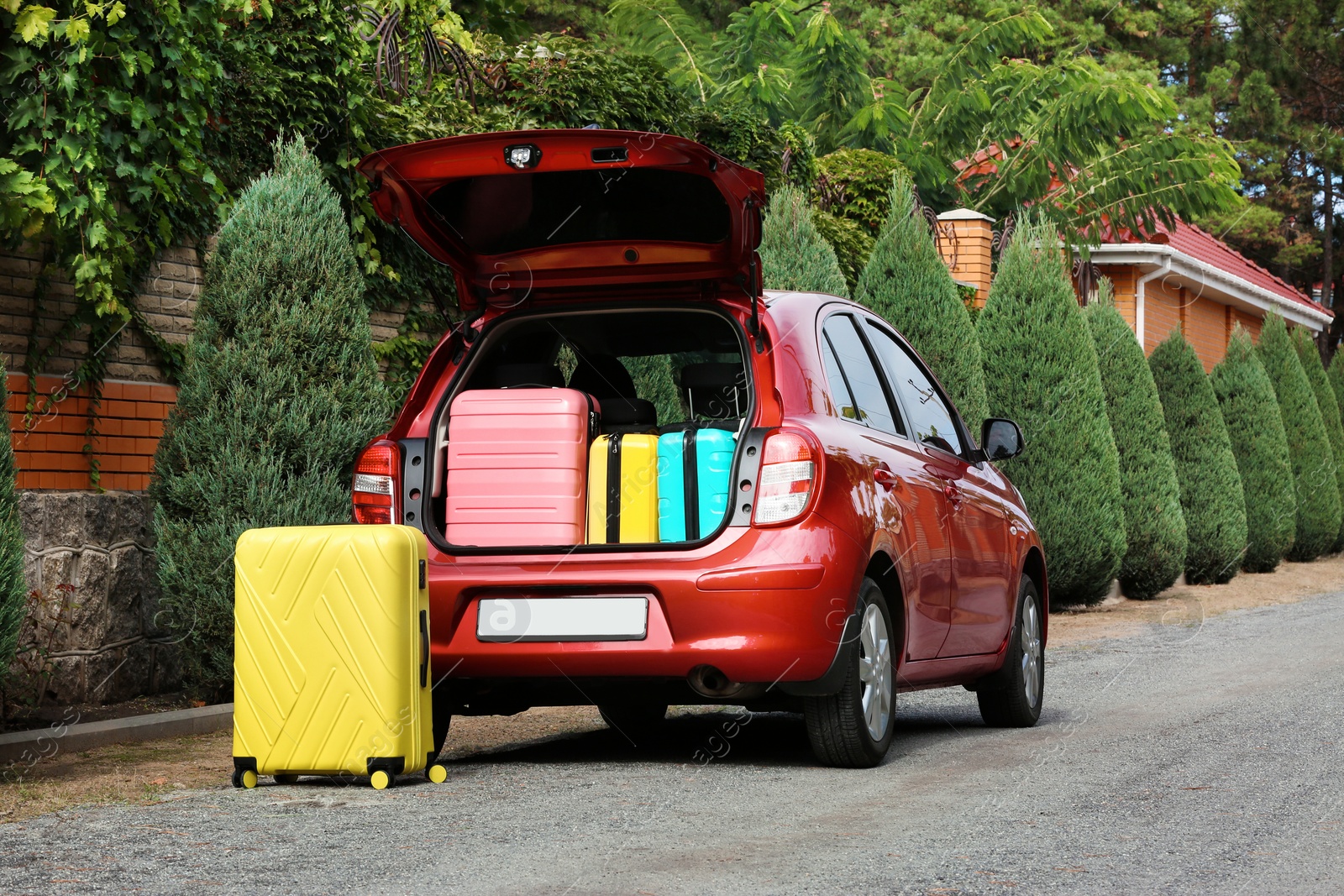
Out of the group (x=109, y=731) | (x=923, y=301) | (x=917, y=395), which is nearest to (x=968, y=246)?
(x=923, y=301)

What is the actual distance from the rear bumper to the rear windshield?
1387mm

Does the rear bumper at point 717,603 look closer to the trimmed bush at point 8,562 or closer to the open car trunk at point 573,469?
the open car trunk at point 573,469

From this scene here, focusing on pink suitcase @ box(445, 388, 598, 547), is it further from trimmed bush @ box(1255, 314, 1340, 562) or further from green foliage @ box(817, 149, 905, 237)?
trimmed bush @ box(1255, 314, 1340, 562)

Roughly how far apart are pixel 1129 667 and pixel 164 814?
7.47 metres

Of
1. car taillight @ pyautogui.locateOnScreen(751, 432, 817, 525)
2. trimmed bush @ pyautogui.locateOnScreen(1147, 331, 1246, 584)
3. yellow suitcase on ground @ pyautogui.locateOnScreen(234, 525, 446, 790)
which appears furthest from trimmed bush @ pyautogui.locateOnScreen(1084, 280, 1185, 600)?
yellow suitcase on ground @ pyautogui.locateOnScreen(234, 525, 446, 790)

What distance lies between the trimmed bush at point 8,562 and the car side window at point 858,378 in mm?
3170

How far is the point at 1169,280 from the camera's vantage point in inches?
1144

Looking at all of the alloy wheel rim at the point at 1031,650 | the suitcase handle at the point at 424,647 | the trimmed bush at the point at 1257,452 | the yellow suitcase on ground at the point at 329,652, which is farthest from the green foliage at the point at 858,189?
the yellow suitcase on ground at the point at 329,652

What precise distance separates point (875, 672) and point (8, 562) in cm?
330

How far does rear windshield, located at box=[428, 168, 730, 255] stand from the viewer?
22.5ft

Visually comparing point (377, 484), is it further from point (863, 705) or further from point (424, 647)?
point (863, 705)

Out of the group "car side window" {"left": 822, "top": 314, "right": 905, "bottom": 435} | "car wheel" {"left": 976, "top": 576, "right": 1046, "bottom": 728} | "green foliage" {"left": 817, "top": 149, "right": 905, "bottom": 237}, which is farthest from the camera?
"green foliage" {"left": 817, "top": 149, "right": 905, "bottom": 237}

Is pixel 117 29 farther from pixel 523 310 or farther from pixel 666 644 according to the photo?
pixel 666 644

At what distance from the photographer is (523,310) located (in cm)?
728
